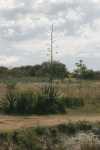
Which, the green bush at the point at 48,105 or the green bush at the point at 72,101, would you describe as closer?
the green bush at the point at 48,105

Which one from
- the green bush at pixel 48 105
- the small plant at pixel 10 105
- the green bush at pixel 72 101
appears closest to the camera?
the small plant at pixel 10 105

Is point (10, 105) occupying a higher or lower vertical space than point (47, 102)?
lower

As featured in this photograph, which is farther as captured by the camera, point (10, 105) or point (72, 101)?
point (72, 101)

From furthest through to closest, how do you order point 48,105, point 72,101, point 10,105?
1. point 72,101
2. point 48,105
3. point 10,105

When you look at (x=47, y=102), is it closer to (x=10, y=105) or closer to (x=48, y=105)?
(x=48, y=105)

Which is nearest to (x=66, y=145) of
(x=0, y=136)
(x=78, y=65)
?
(x=0, y=136)

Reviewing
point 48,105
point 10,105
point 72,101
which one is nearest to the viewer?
point 10,105

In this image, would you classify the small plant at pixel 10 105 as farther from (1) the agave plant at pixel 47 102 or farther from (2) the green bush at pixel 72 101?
(2) the green bush at pixel 72 101

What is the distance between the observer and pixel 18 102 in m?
10.3

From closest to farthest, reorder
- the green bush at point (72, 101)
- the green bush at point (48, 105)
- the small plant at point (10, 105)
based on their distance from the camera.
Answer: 1. the small plant at point (10, 105)
2. the green bush at point (48, 105)
3. the green bush at point (72, 101)

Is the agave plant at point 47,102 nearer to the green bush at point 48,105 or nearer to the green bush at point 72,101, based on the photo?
the green bush at point 48,105

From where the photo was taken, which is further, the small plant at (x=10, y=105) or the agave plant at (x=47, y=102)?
the agave plant at (x=47, y=102)

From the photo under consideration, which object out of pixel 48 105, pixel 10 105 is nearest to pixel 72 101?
pixel 48 105

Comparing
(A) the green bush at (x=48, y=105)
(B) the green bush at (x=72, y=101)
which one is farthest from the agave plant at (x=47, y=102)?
(B) the green bush at (x=72, y=101)
